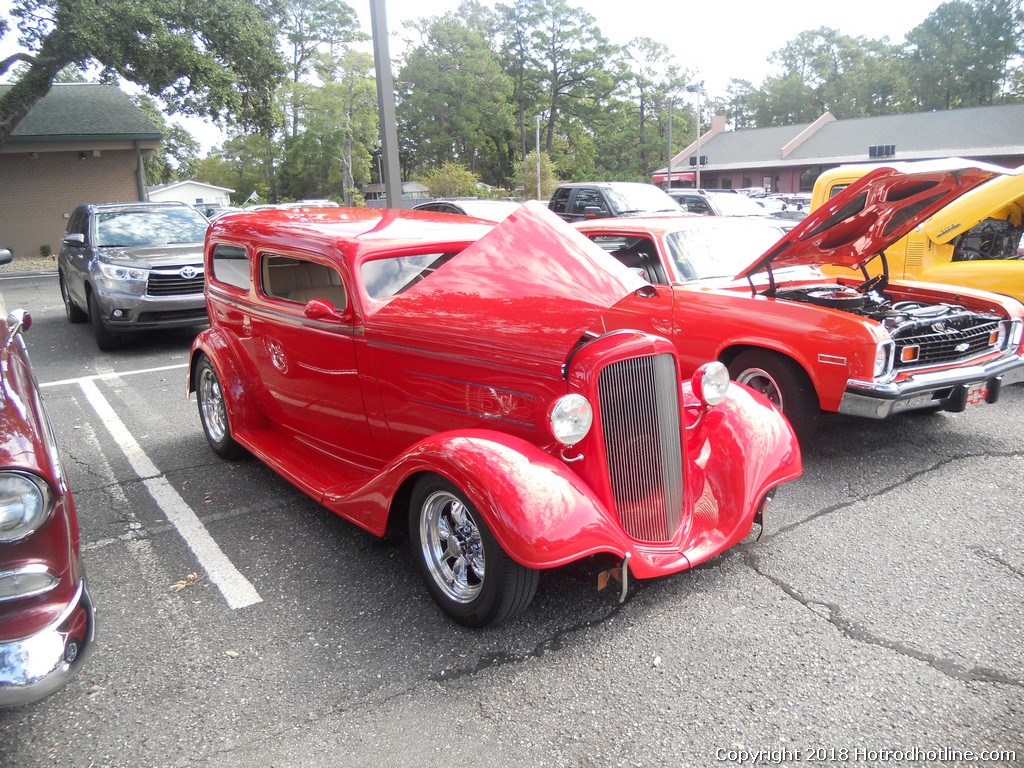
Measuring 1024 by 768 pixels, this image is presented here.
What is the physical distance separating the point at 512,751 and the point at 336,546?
5.93 feet

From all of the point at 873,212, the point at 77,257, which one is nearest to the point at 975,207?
the point at 873,212

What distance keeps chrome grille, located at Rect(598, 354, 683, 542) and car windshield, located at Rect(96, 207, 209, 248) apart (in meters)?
8.41

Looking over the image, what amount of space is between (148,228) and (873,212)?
30.6ft

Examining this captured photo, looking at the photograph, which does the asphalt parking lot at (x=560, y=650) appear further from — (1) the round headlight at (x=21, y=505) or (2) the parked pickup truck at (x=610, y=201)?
(2) the parked pickup truck at (x=610, y=201)

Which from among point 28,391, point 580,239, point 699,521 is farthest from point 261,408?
point 699,521

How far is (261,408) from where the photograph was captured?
495 centimetres

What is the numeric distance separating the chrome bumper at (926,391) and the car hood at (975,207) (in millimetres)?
2207

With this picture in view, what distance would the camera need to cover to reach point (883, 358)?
15.1 ft

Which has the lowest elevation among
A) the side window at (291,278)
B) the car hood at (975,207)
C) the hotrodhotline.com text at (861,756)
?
the hotrodhotline.com text at (861,756)

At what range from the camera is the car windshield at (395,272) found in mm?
3871

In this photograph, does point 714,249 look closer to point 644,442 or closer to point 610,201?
point 644,442

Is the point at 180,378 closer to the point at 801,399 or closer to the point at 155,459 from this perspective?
the point at 155,459

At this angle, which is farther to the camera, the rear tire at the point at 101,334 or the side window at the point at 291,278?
the rear tire at the point at 101,334

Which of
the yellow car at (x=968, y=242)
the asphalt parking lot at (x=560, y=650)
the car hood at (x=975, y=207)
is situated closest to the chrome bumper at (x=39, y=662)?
the asphalt parking lot at (x=560, y=650)
